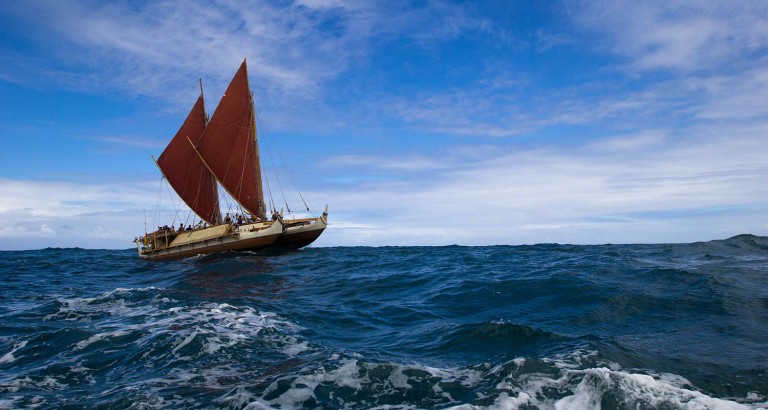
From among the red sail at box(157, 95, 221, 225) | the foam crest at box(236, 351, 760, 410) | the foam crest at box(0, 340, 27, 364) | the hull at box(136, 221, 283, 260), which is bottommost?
the foam crest at box(0, 340, 27, 364)

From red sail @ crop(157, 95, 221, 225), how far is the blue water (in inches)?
989

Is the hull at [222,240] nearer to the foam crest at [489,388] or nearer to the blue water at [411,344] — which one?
the blue water at [411,344]

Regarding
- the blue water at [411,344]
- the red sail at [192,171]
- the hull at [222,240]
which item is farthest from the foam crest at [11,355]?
the red sail at [192,171]

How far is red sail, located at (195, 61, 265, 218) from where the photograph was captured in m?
38.8

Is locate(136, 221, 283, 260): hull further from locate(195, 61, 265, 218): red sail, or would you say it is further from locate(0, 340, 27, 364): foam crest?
locate(0, 340, 27, 364): foam crest

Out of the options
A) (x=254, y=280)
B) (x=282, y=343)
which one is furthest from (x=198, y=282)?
(x=282, y=343)

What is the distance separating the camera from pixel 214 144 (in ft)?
128

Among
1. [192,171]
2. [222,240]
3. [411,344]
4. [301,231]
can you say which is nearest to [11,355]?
[411,344]

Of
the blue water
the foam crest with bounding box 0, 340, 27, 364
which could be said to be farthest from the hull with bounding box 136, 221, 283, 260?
the foam crest with bounding box 0, 340, 27, 364

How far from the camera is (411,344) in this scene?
1001cm

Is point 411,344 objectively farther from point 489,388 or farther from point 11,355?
point 11,355

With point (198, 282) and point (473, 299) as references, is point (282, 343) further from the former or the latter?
point (198, 282)

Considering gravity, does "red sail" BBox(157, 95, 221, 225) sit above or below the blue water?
above

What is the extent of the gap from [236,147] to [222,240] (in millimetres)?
8501
